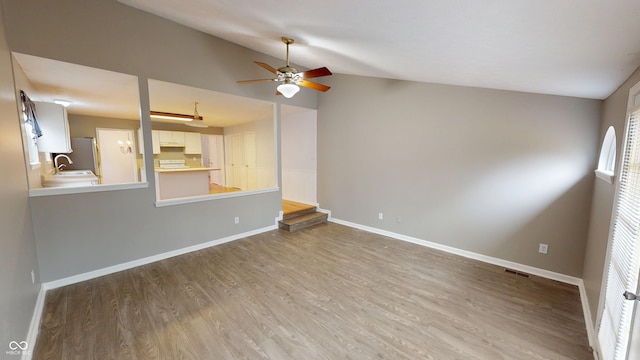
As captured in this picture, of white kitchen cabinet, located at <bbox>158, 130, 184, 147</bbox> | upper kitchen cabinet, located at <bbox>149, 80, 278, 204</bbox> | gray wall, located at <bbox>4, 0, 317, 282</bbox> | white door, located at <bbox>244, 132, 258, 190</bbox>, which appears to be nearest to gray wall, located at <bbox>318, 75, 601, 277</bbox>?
upper kitchen cabinet, located at <bbox>149, 80, 278, 204</bbox>

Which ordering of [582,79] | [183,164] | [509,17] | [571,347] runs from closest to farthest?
[509,17] < [571,347] < [582,79] < [183,164]

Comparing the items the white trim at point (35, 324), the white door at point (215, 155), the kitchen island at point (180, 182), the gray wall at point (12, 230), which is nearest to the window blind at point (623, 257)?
the gray wall at point (12, 230)

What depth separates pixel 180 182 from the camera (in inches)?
237

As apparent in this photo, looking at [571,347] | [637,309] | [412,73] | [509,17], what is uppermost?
[412,73]

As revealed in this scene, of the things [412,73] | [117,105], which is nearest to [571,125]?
[412,73]

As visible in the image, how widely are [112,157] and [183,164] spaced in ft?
6.03

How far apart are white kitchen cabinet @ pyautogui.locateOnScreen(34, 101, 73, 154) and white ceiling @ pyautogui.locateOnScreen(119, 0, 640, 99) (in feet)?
6.69

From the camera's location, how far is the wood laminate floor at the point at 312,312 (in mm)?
1958

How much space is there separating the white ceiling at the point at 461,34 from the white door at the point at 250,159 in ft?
13.3

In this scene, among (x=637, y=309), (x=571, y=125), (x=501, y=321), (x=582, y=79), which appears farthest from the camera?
(x=571, y=125)

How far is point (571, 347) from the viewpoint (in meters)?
2.03

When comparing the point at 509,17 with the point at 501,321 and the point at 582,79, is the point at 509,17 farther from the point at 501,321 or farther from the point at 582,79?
the point at 501,321

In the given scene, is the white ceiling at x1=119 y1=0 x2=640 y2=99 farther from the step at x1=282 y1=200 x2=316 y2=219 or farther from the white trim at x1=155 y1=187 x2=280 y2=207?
the step at x1=282 y1=200 x2=316 y2=219

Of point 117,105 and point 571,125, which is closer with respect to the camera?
point 571,125
